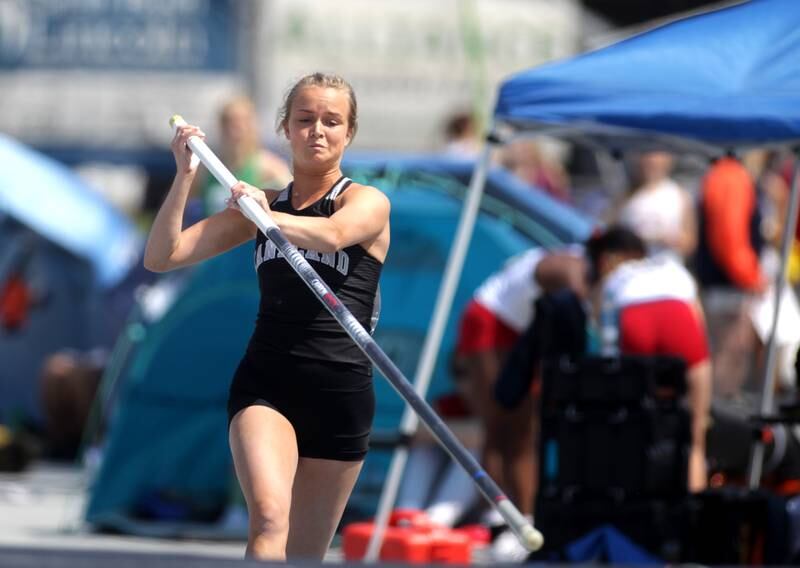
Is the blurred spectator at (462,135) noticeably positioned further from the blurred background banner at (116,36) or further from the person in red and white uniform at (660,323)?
the blurred background banner at (116,36)

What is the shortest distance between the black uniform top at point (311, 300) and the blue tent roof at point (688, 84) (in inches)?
96.5

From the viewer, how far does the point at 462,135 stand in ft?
41.0

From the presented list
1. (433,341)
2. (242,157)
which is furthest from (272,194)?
(242,157)

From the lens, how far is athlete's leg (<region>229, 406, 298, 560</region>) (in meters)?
4.83

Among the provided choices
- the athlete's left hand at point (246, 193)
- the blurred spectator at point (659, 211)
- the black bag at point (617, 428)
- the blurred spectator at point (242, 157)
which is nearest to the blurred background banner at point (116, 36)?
the blurred spectator at point (659, 211)

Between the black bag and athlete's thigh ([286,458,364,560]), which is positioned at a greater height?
athlete's thigh ([286,458,364,560])

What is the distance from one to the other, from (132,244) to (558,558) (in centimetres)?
778

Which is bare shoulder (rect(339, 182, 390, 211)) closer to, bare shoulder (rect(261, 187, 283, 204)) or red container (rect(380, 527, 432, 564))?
bare shoulder (rect(261, 187, 283, 204))

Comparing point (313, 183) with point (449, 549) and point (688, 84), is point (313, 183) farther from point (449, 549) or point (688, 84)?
point (449, 549)

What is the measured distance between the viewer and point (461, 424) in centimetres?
973

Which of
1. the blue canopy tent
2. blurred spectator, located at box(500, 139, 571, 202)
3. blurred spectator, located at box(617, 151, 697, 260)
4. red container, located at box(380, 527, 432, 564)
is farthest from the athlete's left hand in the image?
blurred spectator, located at box(500, 139, 571, 202)

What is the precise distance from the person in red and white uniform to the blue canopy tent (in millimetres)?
772

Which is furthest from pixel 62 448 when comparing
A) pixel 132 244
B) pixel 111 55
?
pixel 111 55

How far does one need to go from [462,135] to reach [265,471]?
25.5 ft
